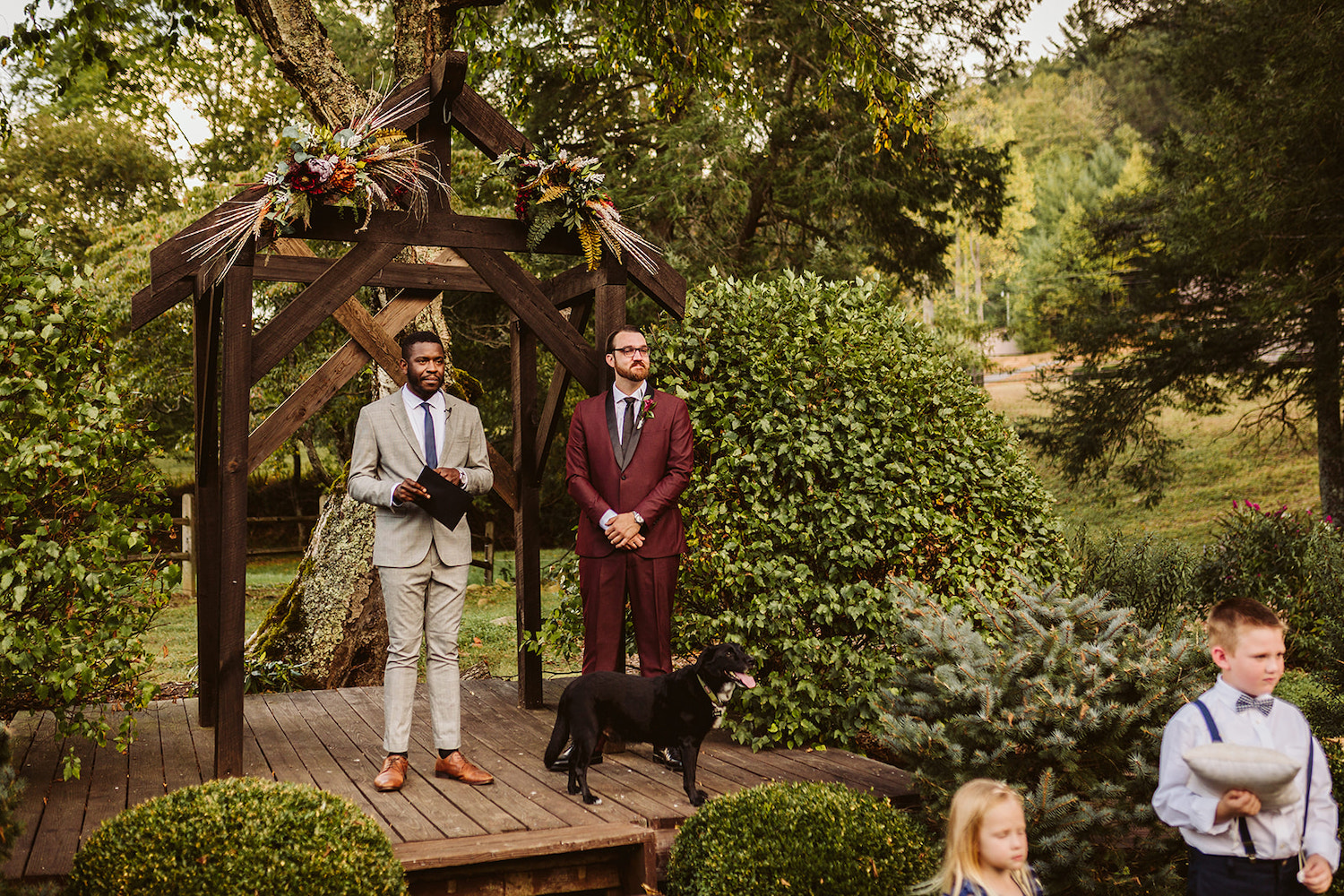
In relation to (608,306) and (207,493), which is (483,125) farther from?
(207,493)

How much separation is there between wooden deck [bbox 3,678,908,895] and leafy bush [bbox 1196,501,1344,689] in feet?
23.5

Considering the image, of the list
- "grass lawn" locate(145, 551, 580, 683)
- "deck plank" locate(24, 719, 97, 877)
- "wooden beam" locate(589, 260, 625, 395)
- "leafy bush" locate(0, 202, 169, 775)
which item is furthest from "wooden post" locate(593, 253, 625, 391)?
"deck plank" locate(24, 719, 97, 877)

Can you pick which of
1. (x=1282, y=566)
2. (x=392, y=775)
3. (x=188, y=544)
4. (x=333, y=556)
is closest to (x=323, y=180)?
(x=392, y=775)

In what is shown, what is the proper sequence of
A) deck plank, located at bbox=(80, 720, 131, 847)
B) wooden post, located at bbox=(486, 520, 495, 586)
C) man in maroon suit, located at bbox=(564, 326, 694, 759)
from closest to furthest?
1. deck plank, located at bbox=(80, 720, 131, 847)
2. man in maroon suit, located at bbox=(564, 326, 694, 759)
3. wooden post, located at bbox=(486, 520, 495, 586)

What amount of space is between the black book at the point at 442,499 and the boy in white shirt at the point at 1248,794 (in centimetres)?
321

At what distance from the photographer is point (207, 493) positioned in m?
6.35

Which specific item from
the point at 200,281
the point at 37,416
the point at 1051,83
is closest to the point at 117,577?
the point at 37,416

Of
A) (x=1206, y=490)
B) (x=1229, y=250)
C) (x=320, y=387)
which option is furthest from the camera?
(x=1206, y=490)

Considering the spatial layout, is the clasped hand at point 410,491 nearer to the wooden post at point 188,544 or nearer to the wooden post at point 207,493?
the wooden post at point 207,493

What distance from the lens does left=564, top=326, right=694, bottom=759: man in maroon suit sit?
5.55 metres

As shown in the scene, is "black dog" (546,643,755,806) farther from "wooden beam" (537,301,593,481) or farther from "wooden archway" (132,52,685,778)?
"wooden beam" (537,301,593,481)

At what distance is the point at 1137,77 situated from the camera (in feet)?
174

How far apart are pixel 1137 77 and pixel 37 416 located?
57.9 m

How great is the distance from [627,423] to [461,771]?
1.95 m
